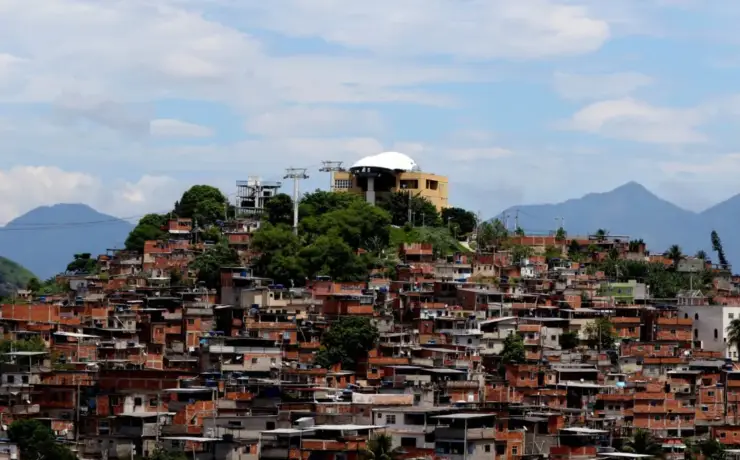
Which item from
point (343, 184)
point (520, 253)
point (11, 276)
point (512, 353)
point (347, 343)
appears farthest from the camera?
point (11, 276)

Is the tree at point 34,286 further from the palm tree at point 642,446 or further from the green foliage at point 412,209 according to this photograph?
the palm tree at point 642,446

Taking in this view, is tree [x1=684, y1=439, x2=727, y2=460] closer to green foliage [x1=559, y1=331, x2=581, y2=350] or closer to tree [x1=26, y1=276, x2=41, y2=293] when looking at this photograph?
green foliage [x1=559, y1=331, x2=581, y2=350]

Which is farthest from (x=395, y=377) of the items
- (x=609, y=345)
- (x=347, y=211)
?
(x=347, y=211)

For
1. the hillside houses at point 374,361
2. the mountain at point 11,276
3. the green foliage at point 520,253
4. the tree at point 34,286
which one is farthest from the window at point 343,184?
the mountain at point 11,276

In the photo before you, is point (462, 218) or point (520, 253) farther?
point (462, 218)

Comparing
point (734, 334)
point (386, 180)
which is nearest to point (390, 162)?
point (386, 180)

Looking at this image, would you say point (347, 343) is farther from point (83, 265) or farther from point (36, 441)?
point (83, 265)
